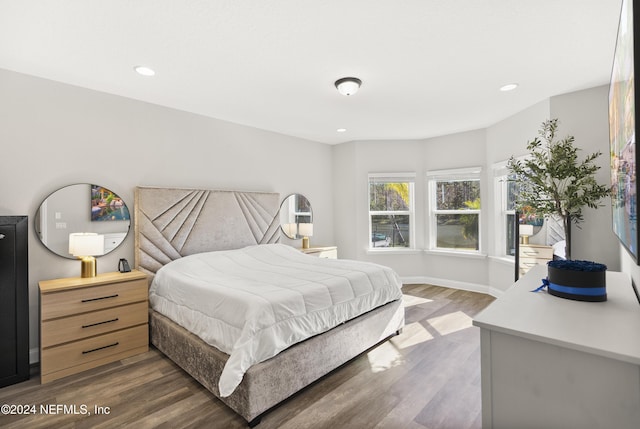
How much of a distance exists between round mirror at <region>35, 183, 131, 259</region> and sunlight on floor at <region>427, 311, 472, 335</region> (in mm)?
3540

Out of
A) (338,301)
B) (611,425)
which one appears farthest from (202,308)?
(611,425)

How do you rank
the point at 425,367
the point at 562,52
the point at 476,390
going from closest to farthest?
the point at 476,390
the point at 562,52
the point at 425,367

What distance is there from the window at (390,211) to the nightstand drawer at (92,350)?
12.6ft

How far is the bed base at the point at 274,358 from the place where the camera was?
1.96 meters

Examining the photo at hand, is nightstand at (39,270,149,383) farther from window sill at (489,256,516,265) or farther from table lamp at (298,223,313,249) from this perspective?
window sill at (489,256,516,265)

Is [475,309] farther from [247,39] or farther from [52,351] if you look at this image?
[52,351]

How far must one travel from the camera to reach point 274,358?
Answer: 207 centimetres

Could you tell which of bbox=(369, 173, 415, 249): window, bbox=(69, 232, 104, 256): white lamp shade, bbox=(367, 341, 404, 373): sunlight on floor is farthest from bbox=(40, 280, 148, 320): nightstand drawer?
bbox=(369, 173, 415, 249): window

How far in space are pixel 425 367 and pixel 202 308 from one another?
1.90 meters

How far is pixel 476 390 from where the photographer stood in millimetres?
2299

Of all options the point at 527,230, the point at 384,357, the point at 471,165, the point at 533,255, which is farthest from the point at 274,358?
the point at 471,165

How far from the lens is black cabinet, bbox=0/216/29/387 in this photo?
2.42 m

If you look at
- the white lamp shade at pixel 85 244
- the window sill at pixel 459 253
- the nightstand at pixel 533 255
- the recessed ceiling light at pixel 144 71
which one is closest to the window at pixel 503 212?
the window sill at pixel 459 253

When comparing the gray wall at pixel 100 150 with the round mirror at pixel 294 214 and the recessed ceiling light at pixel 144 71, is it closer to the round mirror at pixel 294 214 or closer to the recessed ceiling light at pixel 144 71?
the round mirror at pixel 294 214
